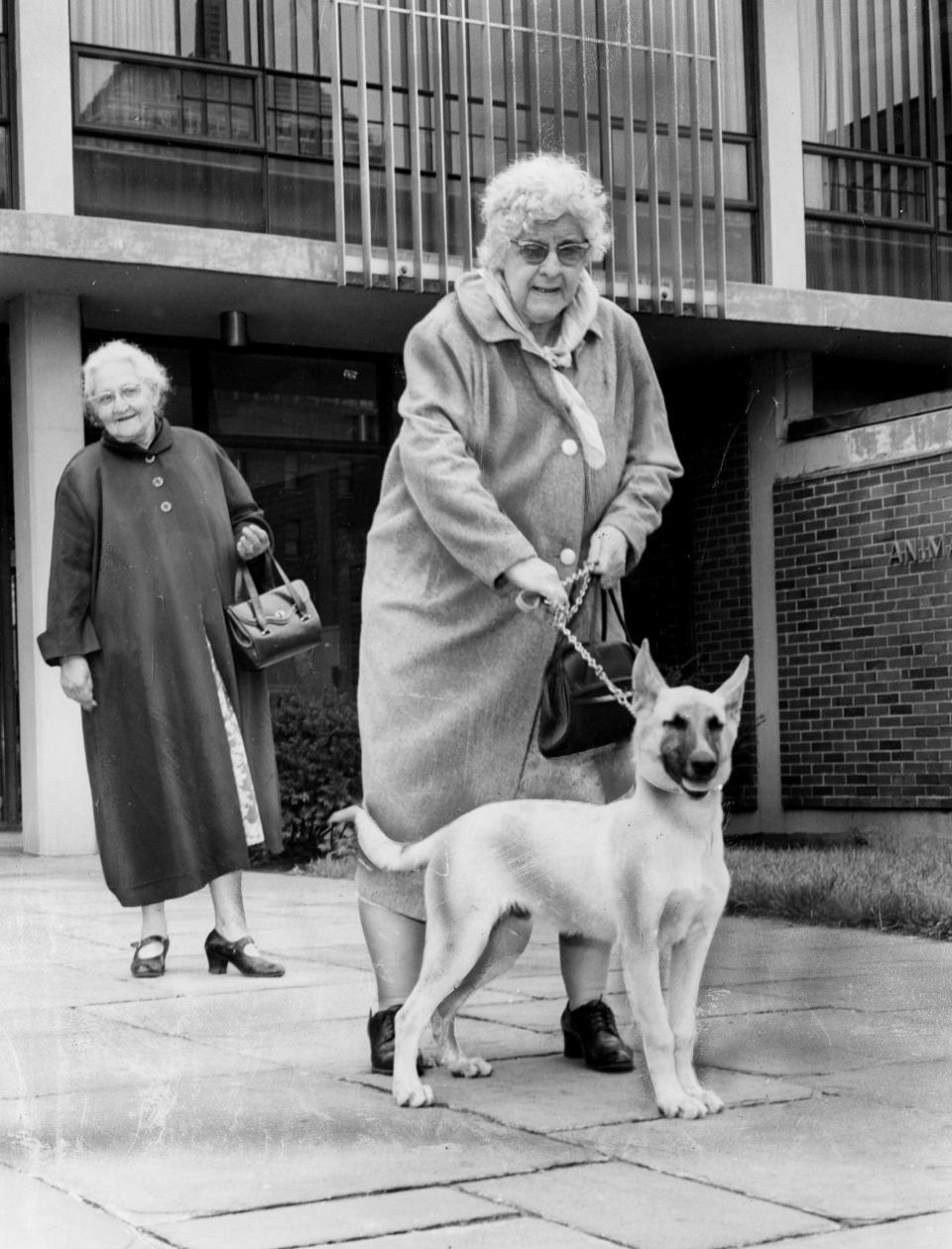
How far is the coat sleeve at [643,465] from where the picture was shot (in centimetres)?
420

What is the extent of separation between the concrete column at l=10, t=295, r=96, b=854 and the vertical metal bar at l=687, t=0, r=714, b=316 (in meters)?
4.16

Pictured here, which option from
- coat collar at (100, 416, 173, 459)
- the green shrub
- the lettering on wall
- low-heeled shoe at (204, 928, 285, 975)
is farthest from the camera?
the lettering on wall

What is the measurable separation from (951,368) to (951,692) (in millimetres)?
4090

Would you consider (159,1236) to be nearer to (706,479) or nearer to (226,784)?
(226,784)

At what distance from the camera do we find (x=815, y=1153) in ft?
10.7

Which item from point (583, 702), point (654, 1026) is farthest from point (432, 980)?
point (583, 702)

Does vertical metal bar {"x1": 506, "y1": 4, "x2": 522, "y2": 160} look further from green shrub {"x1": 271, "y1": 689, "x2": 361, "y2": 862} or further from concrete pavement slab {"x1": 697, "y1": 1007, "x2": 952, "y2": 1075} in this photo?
concrete pavement slab {"x1": 697, "y1": 1007, "x2": 952, "y2": 1075}

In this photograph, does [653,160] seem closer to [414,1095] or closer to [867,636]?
[867,636]

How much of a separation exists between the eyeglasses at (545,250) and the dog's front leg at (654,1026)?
1517 mm

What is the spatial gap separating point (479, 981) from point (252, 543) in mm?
2524

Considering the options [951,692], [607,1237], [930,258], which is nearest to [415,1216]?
[607,1237]

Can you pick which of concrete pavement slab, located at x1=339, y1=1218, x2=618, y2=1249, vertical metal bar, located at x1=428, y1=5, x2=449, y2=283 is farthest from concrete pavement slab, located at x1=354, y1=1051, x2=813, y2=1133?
vertical metal bar, located at x1=428, y1=5, x2=449, y2=283

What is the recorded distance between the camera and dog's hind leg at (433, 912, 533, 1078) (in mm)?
3898

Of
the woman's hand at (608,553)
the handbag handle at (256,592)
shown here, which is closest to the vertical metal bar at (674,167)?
the handbag handle at (256,592)
